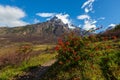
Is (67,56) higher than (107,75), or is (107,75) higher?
(67,56)

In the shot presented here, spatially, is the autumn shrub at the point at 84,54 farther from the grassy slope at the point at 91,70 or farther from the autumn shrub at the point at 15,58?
the autumn shrub at the point at 15,58

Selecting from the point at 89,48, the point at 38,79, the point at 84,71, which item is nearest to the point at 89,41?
the point at 89,48

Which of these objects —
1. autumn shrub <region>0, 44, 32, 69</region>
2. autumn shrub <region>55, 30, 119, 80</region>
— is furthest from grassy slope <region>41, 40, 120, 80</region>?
autumn shrub <region>0, 44, 32, 69</region>

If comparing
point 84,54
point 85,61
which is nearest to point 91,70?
point 85,61

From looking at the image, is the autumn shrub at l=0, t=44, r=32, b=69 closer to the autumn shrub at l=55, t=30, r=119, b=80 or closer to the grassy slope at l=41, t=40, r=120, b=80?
the autumn shrub at l=55, t=30, r=119, b=80

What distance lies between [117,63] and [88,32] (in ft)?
10.3

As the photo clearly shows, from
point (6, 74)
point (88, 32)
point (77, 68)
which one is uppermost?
point (88, 32)

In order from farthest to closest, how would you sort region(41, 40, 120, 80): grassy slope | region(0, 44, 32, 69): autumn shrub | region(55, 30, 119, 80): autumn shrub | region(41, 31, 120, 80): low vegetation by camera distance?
region(0, 44, 32, 69): autumn shrub < region(55, 30, 119, 80): autumn shrub < region(41, 31, 120, 80): low vegetation < region(41, 40, 120, 80): grassy slope

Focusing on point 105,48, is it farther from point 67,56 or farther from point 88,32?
point 67,56

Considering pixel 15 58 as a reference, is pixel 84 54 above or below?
above

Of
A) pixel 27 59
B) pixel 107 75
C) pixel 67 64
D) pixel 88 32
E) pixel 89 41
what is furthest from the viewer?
pixel 27 59

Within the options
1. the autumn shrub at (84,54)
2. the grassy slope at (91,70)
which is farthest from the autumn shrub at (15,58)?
the grassy slope at (91,70)

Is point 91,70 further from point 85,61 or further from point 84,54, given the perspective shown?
point 84,54

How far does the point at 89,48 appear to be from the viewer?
1294 cm
